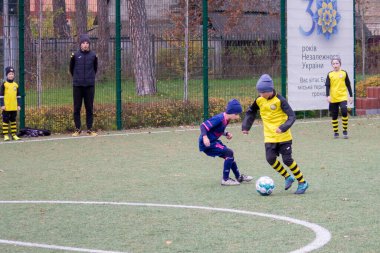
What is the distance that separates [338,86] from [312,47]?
4.99 meters

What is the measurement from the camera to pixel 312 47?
75.2 ft

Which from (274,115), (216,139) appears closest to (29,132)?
(216,139)

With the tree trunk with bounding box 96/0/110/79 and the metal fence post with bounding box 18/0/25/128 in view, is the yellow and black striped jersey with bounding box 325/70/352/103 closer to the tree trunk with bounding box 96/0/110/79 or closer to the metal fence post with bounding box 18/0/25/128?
the tree trunk with bounding box 96/0/110/79

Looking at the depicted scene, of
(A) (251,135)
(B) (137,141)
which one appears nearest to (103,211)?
(B) (137,141)

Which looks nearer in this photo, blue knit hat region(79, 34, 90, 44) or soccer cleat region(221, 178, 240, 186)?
soccer cleat region(221, 178, 240, 186)

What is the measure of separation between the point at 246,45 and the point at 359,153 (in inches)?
294

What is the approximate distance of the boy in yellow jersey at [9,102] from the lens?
18500 millimetres

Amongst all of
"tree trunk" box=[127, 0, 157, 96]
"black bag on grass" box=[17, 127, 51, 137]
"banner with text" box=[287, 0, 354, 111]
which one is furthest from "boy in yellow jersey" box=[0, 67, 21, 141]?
"banner with text" box=[287, 0, 354, 111]

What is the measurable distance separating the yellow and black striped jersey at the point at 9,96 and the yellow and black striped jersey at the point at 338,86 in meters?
6.63

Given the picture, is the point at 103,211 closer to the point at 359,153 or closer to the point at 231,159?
the point at 231,159

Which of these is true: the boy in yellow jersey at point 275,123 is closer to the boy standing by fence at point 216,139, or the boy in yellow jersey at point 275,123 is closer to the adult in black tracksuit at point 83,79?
the boy standing by fence at point 216,139

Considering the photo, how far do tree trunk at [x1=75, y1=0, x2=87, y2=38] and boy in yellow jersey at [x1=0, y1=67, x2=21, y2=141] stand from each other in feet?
7.43

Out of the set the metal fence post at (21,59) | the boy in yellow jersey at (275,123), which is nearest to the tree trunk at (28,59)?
the metal fence post at (21,59)

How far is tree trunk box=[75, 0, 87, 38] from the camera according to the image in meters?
20.3
